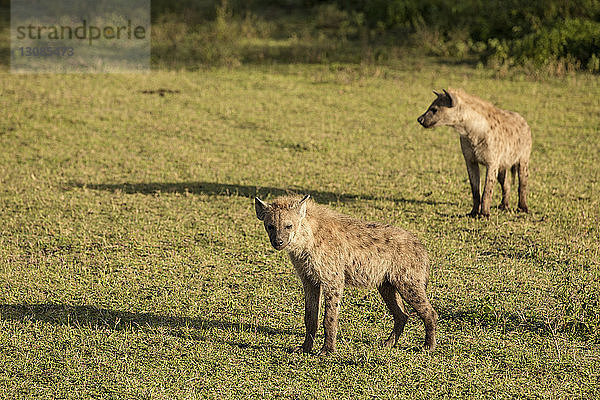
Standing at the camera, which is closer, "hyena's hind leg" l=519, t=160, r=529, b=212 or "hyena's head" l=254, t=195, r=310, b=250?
"hyena's head" l=254, t=195, r=310, b=250

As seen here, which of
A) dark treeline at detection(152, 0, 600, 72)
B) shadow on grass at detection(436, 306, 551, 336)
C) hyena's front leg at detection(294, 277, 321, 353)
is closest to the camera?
hyena's front leg at detection(294, 277, 321, 353)

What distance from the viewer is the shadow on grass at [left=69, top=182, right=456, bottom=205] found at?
9.77 meters

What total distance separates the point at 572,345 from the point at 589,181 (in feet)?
17.0

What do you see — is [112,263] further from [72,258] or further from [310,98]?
[310,98]

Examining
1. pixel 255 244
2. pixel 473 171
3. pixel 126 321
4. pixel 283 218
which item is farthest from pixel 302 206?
pixel 473 171

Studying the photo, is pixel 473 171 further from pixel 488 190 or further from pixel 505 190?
pixel 505 190

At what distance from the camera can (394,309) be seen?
5785mm

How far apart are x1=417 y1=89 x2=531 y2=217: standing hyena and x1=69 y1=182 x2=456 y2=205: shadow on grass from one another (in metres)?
0.80

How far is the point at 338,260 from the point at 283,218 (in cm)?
54

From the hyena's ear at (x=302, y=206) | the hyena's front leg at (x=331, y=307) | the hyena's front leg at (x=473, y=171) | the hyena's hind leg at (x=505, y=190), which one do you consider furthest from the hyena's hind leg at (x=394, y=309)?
the hyena's hind leg at (x=505, y=190)

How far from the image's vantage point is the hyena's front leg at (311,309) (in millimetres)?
5641

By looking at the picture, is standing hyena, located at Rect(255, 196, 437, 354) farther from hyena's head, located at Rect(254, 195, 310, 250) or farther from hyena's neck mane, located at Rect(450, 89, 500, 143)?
hyena's neck mane, located at Rect(450, 89, 500, 143)

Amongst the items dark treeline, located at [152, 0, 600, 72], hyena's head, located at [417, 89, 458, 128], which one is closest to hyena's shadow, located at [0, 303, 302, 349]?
hyena's head, located at [417, 89, 458, 128]

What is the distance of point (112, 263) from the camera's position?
299 inches
